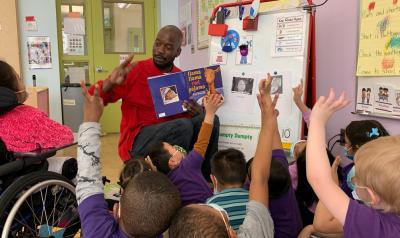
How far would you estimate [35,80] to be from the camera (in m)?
4.68

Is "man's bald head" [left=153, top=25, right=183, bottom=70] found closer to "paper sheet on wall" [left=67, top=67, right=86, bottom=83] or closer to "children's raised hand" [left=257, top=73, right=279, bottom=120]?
"children's raised hand" [left=257, top=73, right=279, bottom=120]

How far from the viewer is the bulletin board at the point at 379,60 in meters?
1.78

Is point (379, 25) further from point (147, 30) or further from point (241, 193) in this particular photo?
point (147, 30)

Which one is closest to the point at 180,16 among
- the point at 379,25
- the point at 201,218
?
the point at 379,25

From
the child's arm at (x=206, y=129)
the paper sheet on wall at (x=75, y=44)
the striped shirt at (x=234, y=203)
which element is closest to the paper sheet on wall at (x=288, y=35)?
the child's arm at (x=206, y=129)

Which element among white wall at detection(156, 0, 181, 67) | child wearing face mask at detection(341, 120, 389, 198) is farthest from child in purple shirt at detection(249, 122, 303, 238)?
white wall at detection(156, 0, 181, 67)

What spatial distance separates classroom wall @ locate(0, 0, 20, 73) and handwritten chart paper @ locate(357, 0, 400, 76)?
13.1 ft

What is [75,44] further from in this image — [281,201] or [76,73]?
[281,201]

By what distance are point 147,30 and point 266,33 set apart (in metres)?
3.48

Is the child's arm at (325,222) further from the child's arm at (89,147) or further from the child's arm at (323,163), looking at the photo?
the child's arm at (89,147)

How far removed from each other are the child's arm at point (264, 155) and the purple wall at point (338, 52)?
98 cm

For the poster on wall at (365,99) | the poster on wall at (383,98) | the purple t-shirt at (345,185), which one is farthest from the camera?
the poster on wall at (365,99)

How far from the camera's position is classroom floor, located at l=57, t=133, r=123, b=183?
11.5 feet

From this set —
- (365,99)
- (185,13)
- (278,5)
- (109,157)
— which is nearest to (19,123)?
(278,5)
